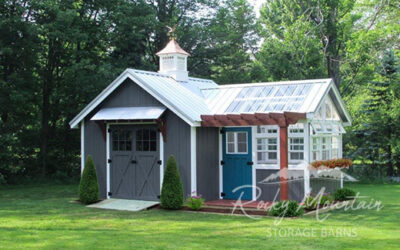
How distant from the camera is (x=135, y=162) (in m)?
13.5

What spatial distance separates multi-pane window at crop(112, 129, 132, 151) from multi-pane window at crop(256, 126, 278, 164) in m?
3.58

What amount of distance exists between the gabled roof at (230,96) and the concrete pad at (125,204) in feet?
7.92

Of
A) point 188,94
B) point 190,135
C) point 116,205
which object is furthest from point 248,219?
point 188,94

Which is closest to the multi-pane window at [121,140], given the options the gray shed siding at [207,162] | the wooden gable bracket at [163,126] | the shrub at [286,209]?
the wooden gable bracket at [163,126]

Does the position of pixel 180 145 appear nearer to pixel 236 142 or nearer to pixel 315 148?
pixel 236 142

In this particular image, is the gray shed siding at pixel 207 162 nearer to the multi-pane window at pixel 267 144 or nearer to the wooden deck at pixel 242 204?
the wooden deck at pixel 242 204

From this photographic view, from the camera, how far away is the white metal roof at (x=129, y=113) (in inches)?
501

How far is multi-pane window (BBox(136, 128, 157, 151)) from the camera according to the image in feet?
43.5

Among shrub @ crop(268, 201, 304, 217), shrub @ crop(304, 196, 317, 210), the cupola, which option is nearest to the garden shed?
shrub @ crop(304, 196, 317, 210)

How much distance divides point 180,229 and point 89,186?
4.73m

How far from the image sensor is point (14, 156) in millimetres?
18891

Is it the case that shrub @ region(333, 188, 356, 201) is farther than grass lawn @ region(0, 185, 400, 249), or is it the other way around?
shrub @ region(333, 188, 356, 201)

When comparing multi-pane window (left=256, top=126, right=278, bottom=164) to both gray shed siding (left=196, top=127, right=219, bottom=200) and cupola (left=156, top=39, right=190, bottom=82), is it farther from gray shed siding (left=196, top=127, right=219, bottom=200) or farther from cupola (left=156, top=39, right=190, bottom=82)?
cupola (left=156, top=39, right=190, bottom=82)

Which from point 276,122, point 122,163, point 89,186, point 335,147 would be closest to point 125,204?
point 89,186
